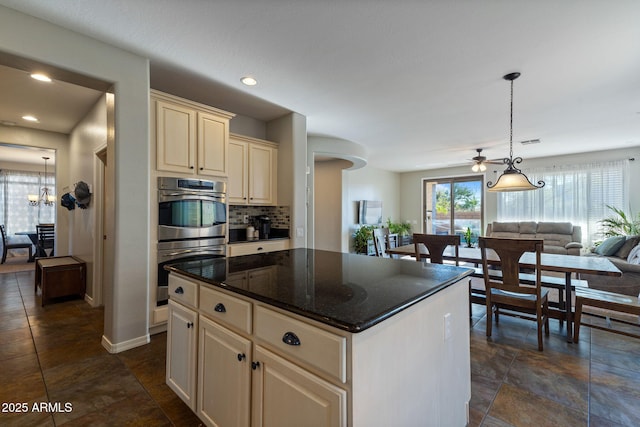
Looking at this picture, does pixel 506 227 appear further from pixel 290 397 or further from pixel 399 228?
pixel 290 397

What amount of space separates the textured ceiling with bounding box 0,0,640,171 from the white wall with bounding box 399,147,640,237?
7.34 feet

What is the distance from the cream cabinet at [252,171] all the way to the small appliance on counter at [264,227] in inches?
11.9

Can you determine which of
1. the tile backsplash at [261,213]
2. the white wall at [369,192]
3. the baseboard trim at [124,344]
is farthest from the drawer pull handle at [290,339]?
the white wall at [369,192]

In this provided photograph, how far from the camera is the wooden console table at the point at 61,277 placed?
3.63 metres

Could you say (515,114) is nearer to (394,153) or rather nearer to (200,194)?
(394,153)

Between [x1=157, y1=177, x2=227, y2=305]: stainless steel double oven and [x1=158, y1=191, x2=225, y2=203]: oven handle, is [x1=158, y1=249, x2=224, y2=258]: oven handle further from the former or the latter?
[x1=158, y1=191, x2=225, y2=203]: oven handle

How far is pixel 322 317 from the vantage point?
3.00 ft

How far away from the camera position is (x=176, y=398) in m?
1.86

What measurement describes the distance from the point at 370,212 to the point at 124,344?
21.1ft

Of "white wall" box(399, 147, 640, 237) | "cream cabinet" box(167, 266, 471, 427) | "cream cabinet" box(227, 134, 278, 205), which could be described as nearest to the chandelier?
"cream cabinet" box(227, 134, 278, 205)

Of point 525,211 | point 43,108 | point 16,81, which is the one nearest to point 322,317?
point 16,81

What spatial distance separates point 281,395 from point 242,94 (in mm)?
3195

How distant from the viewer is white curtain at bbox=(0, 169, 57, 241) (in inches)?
297

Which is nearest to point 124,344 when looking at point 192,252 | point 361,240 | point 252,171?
point 192,252
